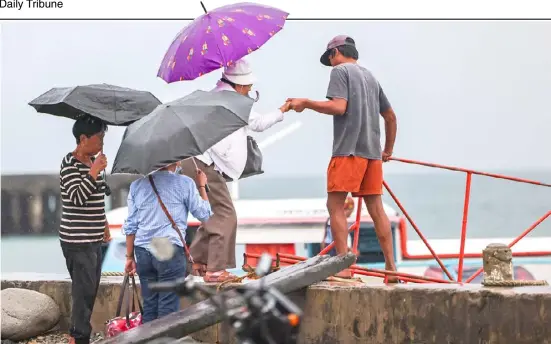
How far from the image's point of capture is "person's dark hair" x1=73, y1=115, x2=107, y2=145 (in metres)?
7.29

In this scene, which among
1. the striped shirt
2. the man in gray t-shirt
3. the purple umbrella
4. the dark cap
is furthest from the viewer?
the dark cap

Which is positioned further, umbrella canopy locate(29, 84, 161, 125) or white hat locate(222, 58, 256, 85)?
white hat locate(222, 58, 256, 85)

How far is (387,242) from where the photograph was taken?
8.16 meters

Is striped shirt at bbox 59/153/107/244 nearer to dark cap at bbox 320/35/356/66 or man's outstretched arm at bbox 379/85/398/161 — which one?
dark cap at bbox 320/35/356/66

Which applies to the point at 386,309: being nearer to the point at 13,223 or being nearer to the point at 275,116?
the point at 275,116

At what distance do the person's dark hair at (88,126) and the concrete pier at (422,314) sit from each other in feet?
6.15

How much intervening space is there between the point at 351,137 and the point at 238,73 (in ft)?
3.29

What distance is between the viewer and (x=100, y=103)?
759cm

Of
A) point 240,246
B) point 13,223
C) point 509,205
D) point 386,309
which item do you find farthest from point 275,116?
point 509,205

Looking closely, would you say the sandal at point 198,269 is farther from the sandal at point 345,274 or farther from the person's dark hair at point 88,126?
the person's dark hair at point 88,126

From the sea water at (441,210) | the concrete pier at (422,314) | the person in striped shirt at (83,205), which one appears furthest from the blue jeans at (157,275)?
the sea water at (441,210)

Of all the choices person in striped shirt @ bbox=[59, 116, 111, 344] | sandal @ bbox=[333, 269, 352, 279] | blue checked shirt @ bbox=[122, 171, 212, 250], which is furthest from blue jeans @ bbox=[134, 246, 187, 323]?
sandal @ bbox=[333, 269, 352, 279]

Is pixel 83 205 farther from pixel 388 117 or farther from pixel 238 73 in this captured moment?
pixel 388 117

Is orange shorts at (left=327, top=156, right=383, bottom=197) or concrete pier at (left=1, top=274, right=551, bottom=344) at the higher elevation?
orange shorts at (left=327, top=156, right=383, bottom=197)
